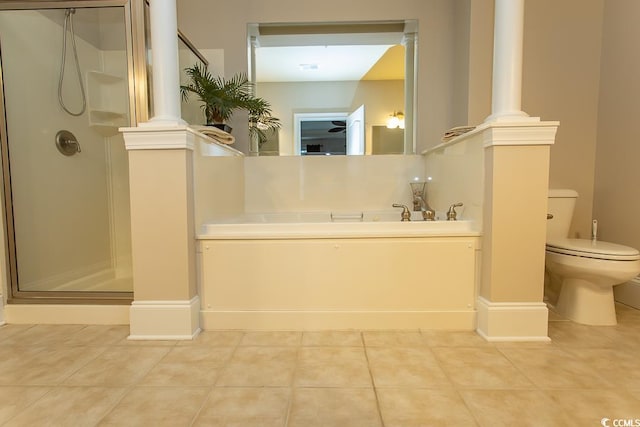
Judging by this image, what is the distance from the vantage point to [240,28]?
2514 mm

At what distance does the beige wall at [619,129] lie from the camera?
2.00m

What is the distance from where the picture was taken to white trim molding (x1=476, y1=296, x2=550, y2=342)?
4.92 ft

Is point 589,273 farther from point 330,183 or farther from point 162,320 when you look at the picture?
point 162,320

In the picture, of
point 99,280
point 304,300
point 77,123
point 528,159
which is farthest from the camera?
point 77,123

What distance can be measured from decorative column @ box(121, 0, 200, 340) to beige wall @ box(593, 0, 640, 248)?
2.58 m

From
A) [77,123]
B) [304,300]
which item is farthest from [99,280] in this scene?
[304,300]

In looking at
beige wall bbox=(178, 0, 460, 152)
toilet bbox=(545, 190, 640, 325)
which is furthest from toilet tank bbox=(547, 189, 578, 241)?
beige wall bbox=(178, 0, 460, 152)

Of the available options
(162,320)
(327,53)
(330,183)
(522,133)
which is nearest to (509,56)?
(522,133)

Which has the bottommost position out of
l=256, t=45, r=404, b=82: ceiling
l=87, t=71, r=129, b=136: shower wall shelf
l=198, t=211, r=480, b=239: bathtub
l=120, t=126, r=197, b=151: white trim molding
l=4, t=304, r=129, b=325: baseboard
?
l=4, t=304, r=129, b=325: baseboard

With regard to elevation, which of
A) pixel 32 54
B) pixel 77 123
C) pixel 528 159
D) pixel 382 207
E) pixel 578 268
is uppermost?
pixel 32 54

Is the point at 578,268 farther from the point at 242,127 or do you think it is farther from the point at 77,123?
the point at 77,123

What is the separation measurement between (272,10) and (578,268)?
2628 millimetres

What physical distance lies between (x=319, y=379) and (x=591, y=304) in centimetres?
150

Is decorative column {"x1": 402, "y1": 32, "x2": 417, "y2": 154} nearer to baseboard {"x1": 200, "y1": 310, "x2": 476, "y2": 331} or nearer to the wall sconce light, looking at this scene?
the wall sconce light
